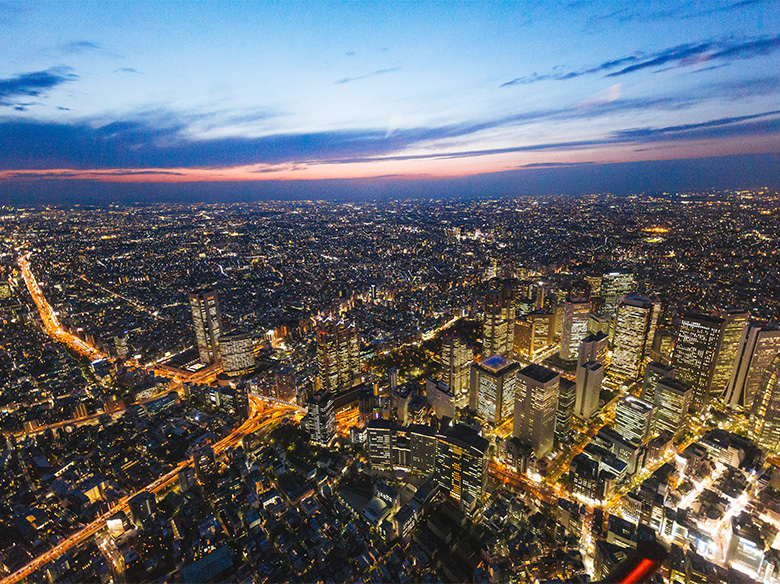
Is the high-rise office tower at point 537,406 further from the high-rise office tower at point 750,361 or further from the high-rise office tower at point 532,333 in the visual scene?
the high-rise office tower at point 750,361

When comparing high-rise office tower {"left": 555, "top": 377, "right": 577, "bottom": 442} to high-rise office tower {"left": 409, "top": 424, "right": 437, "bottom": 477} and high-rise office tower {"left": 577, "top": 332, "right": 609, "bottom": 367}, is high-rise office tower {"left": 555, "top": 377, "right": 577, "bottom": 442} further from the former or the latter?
high-rise office tower {"left": 409, "top": 424, "right": 437, "bottom": 477}

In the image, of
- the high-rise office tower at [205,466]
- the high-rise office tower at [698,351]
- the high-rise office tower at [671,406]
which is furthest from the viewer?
the high-rise office tower at [698,351]

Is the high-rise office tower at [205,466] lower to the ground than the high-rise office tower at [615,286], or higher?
lower

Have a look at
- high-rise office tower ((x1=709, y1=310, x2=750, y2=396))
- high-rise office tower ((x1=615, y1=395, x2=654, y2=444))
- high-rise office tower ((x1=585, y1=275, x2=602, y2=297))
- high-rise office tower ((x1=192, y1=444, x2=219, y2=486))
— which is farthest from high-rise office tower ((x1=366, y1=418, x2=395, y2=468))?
high-rise office tower ((x1=585, y1=275, x2=602, y2=297))

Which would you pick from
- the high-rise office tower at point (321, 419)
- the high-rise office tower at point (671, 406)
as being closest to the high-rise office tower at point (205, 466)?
the high-rise office tower at point (321, 419)

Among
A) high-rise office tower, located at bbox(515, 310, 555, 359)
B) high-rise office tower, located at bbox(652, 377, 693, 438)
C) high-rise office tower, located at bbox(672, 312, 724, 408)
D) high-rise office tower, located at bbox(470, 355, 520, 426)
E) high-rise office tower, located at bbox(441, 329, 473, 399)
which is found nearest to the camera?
high-rise office tower, located at bbox(652, 377, 693, 438)

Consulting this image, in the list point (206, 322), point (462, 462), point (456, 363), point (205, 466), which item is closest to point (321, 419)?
point (205, 466)

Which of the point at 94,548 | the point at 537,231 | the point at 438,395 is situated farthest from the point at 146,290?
the point at 537,231

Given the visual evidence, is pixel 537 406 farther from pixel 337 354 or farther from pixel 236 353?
pixel 236 353
